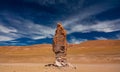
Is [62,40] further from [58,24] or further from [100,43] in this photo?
[100,43]

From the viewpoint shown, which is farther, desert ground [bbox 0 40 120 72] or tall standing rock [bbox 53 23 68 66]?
tall standing rock [bbox 53 23 68 66]

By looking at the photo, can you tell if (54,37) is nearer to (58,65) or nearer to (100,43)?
(58,65)

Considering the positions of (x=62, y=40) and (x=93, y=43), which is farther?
(x=93, y=43)

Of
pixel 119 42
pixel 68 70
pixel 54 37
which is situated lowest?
pixel 68 70

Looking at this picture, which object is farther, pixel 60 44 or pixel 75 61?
pixel 75 61

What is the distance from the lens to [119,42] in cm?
15412

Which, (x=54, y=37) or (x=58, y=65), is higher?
(x=54, y=37)

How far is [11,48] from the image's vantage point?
171625 mm

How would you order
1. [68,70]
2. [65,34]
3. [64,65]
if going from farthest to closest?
1. [65,34]
2. [64,65]
3. [68,70]

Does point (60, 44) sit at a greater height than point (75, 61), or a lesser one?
greater

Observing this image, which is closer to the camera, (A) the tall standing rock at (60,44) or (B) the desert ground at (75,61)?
(B) the desert ground at (75,61)

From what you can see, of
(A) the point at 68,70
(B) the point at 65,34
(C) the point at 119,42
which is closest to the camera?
(A) the point at 68,70

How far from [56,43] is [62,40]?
1001 mm

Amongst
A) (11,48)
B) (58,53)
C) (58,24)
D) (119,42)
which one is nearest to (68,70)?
(58,53)
